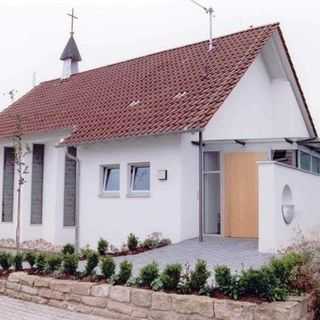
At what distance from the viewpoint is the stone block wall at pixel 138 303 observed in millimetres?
7242

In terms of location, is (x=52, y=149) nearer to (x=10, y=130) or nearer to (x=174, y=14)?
(x=10, y=130)

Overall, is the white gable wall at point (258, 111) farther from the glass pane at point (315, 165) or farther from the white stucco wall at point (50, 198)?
the white stucco wall at point (50, 198)

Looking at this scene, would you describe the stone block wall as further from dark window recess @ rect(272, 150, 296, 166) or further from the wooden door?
dark window recess @ rect(272, 150, 296, 166)

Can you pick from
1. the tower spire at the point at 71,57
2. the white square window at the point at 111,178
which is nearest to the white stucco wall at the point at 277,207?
the white square window at the point at 111,178

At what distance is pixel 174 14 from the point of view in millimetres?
19484

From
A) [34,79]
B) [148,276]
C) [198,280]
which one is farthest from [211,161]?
[34,79]

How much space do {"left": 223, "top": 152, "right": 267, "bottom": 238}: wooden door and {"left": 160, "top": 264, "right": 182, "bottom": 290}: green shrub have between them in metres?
7.15

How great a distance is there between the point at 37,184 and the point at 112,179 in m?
3.47

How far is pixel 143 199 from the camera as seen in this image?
15.3m

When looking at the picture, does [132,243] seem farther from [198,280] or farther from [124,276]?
[198,280]

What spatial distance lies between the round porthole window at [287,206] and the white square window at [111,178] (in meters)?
5.45

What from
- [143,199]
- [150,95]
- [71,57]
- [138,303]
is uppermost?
[71,57]

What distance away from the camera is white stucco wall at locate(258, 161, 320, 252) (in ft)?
39.9

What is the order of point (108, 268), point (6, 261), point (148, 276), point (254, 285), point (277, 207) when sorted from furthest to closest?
1. point (277, 207)
2. point (6, 261)
3. point (108, 268)
4. point (148, 276)
5. point (254, 285)
